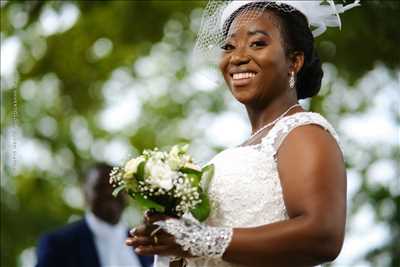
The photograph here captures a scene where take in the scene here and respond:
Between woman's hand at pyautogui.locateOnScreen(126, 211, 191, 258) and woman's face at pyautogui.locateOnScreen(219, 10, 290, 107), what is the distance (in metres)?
0.77

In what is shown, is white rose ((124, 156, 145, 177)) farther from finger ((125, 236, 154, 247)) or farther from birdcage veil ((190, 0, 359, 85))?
birdcage veil ((190, 0, 359, 85))

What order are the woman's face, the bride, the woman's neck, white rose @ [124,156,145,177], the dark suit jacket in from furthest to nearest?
the dark suit jacket < the woman's neck < the woman's face < white rose @ [124,156,145,177] < the bride

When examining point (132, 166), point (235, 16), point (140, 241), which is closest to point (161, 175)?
point (132, 166)

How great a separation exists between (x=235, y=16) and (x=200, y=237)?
122 centimetres

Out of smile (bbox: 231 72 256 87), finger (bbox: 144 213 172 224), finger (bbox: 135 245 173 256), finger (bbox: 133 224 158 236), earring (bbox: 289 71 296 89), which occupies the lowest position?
finger (bbox: 135 245 173 256)

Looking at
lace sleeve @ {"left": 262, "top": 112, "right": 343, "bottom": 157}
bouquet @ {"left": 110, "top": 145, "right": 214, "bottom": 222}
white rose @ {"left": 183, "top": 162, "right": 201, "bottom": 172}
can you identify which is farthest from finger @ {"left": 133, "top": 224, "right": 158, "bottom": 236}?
lace sleeve @ {"left": 262, "top": 112, "right": 343, "bottom": 157}

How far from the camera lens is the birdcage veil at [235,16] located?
523 cm

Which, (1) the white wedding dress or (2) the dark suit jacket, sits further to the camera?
(2) the dark suit jacket

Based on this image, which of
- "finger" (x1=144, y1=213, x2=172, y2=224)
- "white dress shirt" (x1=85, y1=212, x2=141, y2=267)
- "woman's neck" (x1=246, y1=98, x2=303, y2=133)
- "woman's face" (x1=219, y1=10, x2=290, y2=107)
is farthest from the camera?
"white dress shirt" (x1=85, y1=212, x2=141, y2=267)

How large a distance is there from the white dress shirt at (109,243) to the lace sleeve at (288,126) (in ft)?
17.6

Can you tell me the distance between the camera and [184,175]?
15.9 feet

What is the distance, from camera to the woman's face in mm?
5059

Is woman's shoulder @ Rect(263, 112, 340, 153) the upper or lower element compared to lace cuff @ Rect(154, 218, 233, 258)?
upper

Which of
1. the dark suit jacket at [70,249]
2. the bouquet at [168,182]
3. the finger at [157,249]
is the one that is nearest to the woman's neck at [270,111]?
the bouquet at [168,182]
